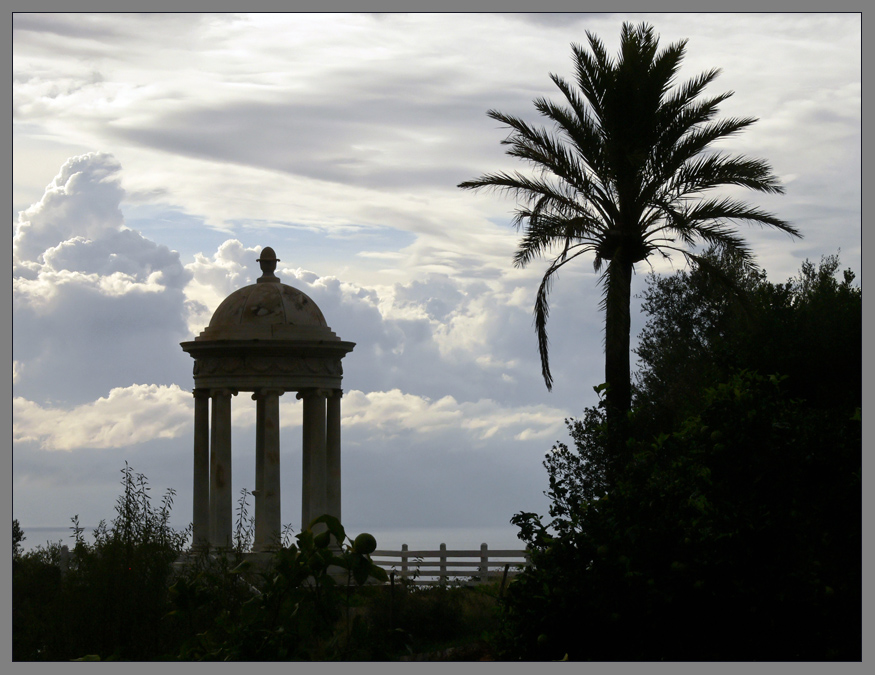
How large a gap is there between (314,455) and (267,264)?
4595 millimetres

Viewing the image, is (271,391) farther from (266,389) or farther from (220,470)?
(220,470)

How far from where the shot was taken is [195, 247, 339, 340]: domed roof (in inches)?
905

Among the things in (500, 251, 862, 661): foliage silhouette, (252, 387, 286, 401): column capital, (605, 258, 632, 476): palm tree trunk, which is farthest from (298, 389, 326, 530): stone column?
(500, 251, 862, 661): foliage silhouette

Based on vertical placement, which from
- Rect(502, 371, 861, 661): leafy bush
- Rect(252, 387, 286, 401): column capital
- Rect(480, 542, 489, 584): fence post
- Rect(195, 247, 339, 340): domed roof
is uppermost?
Rect(195, 247, 339, 340): domed roof

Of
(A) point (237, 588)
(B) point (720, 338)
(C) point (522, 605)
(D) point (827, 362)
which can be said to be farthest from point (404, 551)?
(C) point (522, 605)

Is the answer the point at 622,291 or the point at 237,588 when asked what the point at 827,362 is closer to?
Answer: the point at 622,291

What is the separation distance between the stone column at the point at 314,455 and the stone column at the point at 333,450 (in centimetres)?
19

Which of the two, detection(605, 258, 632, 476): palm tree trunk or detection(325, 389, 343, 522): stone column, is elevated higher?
detection(605, 258, 632, 476): palm tree trunk

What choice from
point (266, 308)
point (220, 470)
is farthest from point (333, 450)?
point (266, 308)

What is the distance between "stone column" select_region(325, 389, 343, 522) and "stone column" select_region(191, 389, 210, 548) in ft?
8.72

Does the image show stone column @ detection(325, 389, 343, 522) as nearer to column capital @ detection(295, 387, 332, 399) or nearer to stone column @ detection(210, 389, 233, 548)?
column capital @ detection(295, 387, 332, 399)

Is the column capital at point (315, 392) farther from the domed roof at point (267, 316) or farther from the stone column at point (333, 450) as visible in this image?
the domed roof at point (267, 316)

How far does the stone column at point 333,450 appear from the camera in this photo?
2378 centimetres

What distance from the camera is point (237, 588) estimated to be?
12.8m
